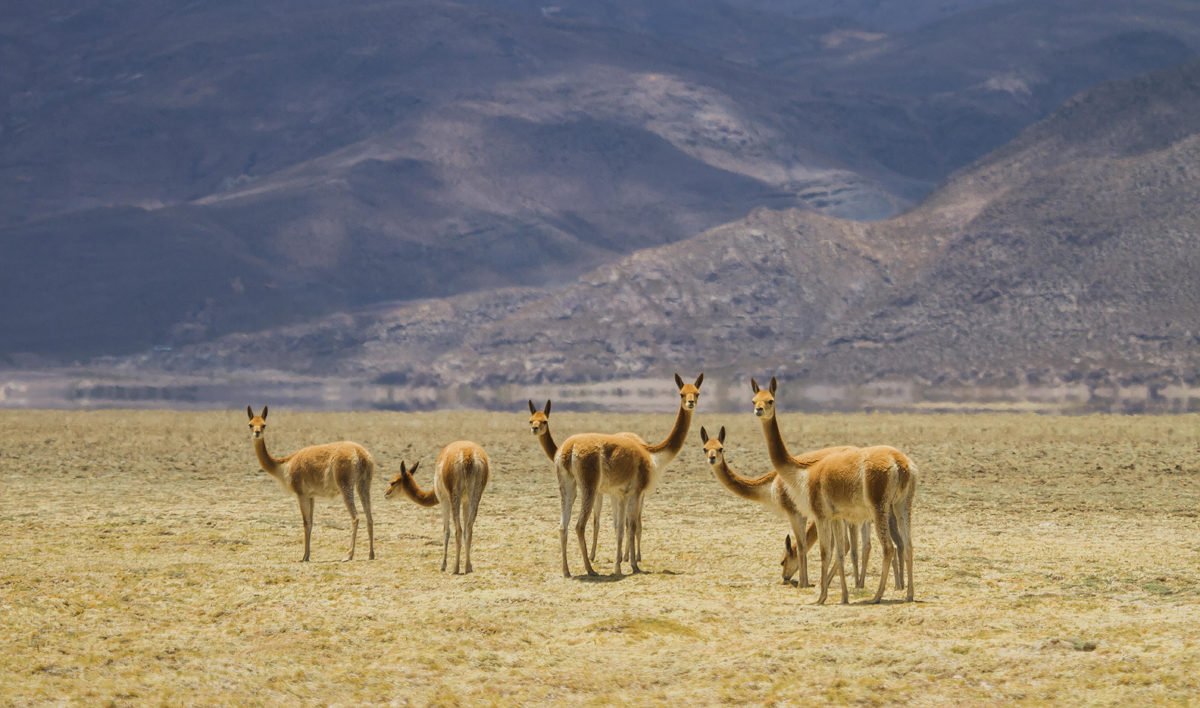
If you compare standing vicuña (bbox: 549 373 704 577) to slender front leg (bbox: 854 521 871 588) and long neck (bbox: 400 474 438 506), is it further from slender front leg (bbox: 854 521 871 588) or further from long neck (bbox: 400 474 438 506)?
slender front leg (bbox: 854 521 871 588)

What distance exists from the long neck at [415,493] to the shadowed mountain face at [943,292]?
103140 mm

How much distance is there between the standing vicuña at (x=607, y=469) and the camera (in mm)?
17438

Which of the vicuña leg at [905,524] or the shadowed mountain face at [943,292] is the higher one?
the shadowed mountain face at [943,292]

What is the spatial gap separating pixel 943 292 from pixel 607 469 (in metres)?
120

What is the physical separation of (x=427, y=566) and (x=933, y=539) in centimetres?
804

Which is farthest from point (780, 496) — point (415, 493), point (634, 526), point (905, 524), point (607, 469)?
point (415, 493)

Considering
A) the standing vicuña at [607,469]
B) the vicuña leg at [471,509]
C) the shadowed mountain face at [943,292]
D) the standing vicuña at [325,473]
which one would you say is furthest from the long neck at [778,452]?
the shadowed mountain face at [943,292]

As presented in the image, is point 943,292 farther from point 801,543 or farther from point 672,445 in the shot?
point 801,543

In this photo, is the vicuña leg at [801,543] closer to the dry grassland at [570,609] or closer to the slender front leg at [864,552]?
the dry grassland at [570,609]

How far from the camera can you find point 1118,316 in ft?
392

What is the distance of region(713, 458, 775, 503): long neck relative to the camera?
55.6ft

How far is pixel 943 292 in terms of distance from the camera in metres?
133

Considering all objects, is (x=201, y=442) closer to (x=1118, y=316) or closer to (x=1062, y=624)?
(x=1062, y=624)

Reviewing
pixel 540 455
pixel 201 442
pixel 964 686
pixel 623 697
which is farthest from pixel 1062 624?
pixel 201 442
